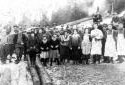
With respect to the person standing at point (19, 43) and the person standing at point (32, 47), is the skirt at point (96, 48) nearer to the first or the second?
the person standing at point (32, 47)

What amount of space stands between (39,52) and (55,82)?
2790mm

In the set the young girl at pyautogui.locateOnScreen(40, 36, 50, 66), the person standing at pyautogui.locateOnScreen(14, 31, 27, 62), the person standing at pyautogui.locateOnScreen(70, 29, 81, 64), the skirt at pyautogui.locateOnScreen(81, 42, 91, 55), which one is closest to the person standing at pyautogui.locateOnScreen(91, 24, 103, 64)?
the skirt at pyautogui.locateOnScreen(81, 42, 91, 55)

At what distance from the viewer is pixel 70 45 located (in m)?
A: 13.1

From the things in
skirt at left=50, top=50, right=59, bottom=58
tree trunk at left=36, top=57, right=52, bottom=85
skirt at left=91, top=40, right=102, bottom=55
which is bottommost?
tree trunk at left=36, top=57, right=52, bottom=85

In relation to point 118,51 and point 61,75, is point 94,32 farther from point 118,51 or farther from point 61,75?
point 61,75

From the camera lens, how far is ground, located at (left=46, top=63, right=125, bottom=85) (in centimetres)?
977

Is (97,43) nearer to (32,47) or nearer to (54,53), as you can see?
(54,53)

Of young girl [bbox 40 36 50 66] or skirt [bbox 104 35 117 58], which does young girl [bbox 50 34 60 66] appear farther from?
skirt [bbox 104 35 117 58]

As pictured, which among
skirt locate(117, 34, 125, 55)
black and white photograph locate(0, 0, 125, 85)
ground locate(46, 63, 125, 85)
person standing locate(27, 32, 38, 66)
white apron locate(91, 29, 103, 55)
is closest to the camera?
ground locate(46, 63, 125, 85)

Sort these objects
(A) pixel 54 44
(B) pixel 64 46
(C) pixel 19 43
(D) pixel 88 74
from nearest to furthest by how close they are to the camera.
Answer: (D) pixel 88 74 < (C) pixel 19 43 < (A) pixel 54 44 < (B) pixel 64 46

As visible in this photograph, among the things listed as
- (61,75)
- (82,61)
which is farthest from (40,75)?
(82,61)

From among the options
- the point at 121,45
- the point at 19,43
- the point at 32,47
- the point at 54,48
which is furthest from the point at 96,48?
the point at 19,43

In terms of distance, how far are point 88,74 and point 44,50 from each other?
93.5 inches

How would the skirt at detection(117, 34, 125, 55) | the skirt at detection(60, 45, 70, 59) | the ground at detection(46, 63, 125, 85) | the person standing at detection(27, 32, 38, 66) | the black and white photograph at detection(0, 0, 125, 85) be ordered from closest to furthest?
the ground at detection(46, 63, 125, 85), the black and white photograph at detection(0, 0, 125, 85), the person standing at detection(27, 32, 38, 66), the skirt at detection(117, 34, 125, 55), the skirt at detection(60, 45, 70, 59)
